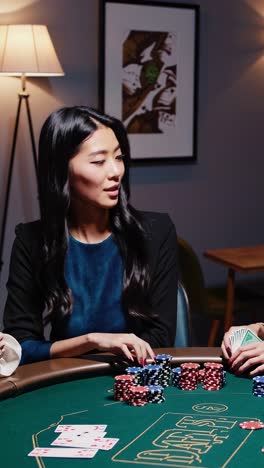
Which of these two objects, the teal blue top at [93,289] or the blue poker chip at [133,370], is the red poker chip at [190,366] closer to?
the blue poker chip at [133,370]

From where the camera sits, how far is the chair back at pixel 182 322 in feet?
A: 10.2

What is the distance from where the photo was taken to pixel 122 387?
231 cm

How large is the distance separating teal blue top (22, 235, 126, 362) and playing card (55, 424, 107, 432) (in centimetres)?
81

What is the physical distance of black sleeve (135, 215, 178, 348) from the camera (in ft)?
9.62

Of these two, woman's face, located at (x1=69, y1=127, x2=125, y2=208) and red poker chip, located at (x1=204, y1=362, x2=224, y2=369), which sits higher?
woman's face, located at (x1=69, y1=127, x2=125, y2=208)

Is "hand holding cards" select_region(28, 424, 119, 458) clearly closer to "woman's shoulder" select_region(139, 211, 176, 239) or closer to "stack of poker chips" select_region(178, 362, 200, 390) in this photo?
"stack of poker chips" select_region(178, 362, 200, 390)

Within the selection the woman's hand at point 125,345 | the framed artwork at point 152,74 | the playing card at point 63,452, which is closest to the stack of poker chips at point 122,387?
the woman's hand at point 125,345

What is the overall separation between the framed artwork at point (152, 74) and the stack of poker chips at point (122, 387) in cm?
300

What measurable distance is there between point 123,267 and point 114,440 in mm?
1014

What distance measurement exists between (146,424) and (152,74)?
343 cm

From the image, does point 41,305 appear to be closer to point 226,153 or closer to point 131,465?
point 131,465

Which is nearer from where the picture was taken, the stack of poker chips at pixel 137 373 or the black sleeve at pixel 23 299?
the stack of poker chips at pixel 137 373

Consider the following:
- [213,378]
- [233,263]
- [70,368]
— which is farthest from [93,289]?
[233,263]

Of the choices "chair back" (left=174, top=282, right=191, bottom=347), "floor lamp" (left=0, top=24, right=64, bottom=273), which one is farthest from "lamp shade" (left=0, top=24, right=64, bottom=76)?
"chair back" (left=174, top=282, right=191, bottom=347)
